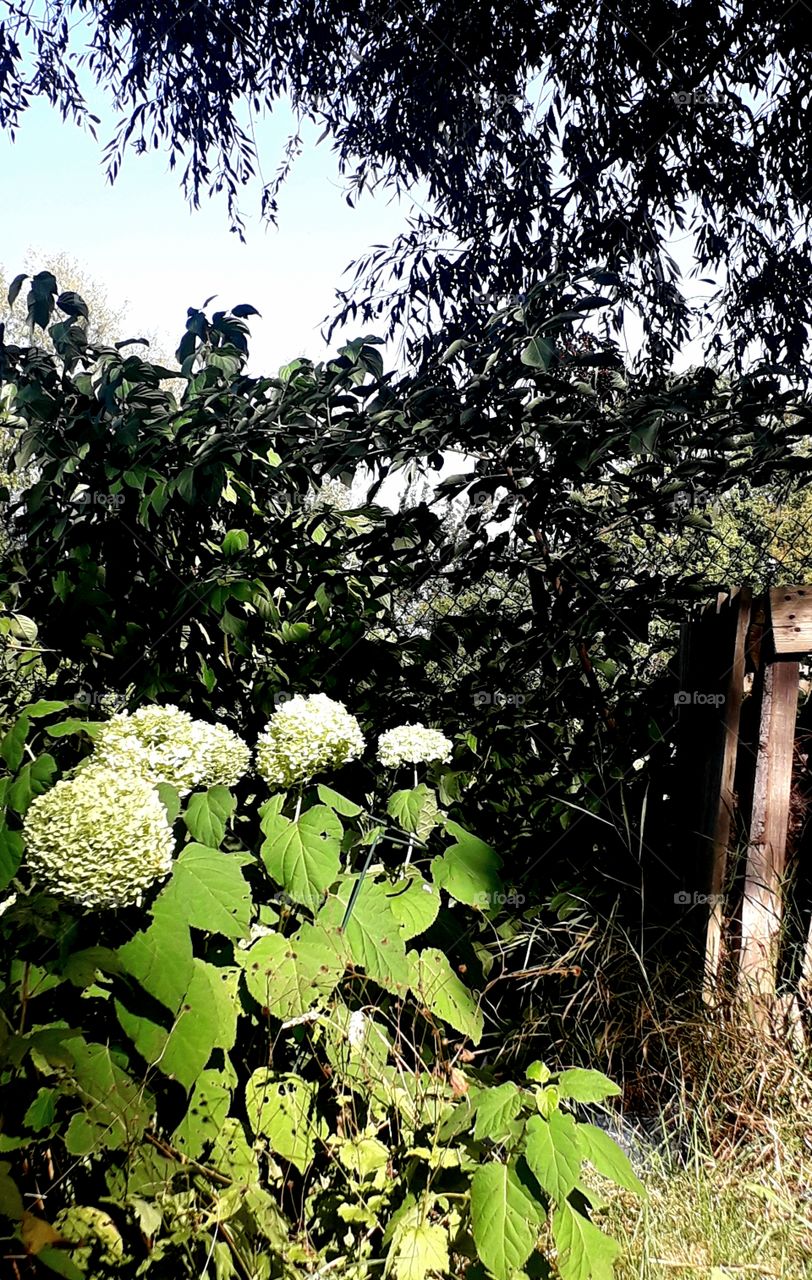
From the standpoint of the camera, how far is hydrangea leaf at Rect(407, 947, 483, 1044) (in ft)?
5.71

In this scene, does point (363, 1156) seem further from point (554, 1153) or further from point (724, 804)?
point (724, 804)

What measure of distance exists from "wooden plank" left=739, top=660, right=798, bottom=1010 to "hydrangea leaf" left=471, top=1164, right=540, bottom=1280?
3.05 feet

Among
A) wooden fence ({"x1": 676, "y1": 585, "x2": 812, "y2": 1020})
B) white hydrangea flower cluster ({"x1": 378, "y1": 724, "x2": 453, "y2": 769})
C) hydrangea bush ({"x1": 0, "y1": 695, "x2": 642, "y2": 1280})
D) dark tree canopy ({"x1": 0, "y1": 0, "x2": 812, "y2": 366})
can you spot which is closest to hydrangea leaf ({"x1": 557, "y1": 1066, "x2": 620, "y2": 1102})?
hydrangea bush ({"x1": 0, "y1": 695, "x2": 642, "y2": 1280})

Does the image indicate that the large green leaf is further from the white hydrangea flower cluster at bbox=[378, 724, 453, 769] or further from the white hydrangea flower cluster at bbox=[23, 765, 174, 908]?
the white hydrangea flower cluster at bbox=[378, 724, 453, 769]

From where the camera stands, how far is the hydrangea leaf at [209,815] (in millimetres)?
1670

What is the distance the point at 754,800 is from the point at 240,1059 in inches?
43.7

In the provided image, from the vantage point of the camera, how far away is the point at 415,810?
1853 millimetres

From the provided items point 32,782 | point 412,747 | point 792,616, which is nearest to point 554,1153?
point 412,747

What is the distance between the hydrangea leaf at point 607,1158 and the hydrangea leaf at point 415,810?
0.65 meters

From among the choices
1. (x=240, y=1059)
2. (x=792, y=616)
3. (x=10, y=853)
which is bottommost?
(x=240, y=1059)

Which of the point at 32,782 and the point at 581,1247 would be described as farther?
the point at 32,782

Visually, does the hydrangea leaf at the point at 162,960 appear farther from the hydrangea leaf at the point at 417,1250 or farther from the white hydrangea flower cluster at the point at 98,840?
the hydrangea leaf at the point at 417,1250

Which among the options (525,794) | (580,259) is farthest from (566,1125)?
(580,259)

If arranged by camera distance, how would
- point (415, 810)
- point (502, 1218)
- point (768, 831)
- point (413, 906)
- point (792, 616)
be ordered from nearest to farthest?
point (502, 1218) < point (413, 906) < point (415, 810) < point (792, 616) < point (768, 831)
